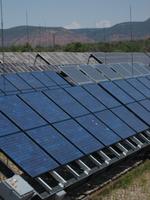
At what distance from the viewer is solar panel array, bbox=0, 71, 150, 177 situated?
10.1 metres

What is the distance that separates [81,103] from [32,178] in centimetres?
470

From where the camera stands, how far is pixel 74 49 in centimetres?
8169

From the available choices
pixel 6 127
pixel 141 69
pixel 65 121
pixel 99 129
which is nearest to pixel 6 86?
pixel 99 129

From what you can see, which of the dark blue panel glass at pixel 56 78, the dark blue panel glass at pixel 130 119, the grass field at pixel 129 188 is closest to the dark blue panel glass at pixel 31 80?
the dark blue panel glass at pixel 56 78

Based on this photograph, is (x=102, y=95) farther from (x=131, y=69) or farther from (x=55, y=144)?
(x=131, y=69)

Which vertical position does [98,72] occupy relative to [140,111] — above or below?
above

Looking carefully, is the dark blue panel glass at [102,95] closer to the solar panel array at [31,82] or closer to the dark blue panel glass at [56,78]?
the solar panel array at [31,82]

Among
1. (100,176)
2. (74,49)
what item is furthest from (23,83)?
(74,49)

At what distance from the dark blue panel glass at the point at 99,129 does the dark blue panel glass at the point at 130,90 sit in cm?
388

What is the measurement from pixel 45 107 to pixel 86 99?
233 cm

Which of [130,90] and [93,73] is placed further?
[93,73]

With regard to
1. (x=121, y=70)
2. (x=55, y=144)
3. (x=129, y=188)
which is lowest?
(x=129, y=188)

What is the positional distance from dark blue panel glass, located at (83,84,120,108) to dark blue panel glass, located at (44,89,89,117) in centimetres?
149

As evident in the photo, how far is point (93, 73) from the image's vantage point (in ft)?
62.0
